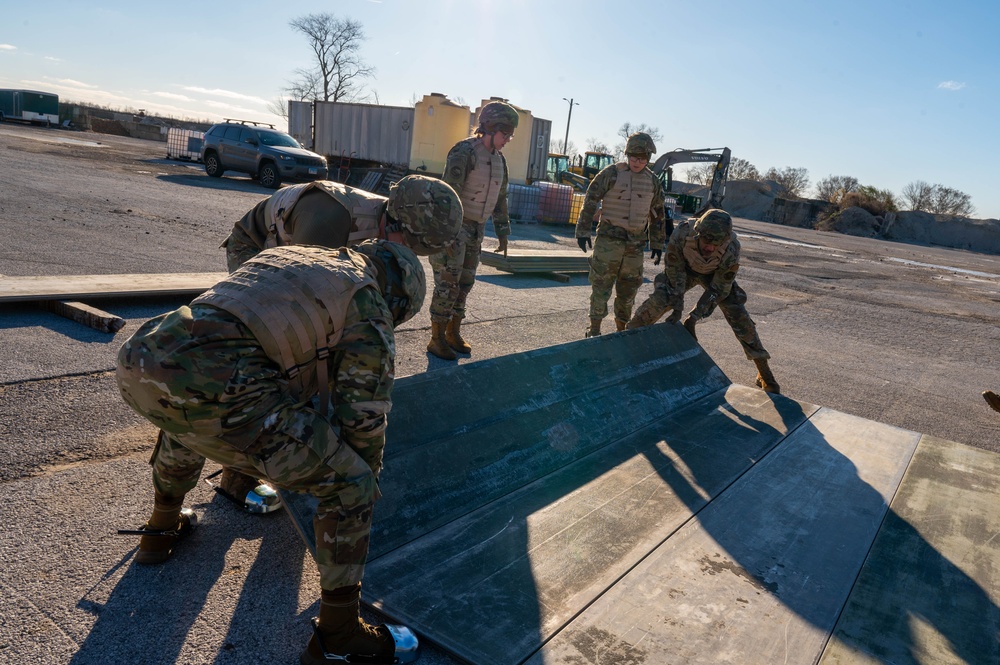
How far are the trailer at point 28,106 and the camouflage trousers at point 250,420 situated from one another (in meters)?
52.8

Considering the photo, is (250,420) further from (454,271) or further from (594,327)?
(594,327)

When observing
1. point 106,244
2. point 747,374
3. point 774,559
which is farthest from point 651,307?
point 106,244

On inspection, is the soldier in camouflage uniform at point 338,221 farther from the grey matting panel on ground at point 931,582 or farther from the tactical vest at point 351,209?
the grey matting panel on ground at point 931,582

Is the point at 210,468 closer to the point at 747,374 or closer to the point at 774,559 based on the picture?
the point at 774,559

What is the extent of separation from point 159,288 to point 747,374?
5390 mm

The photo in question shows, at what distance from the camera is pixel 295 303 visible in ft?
6.56

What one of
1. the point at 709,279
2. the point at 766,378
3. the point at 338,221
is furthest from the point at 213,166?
the point at 338,221

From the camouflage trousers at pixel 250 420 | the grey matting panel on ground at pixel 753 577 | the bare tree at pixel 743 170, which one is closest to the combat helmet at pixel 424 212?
the camouflage trousers at pixel 250 420

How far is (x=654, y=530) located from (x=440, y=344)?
3.03 m

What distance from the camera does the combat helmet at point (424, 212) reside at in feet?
8.82

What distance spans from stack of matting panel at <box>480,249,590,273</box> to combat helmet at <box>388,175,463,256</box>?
7750mm

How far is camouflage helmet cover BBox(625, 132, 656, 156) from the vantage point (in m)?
6.47

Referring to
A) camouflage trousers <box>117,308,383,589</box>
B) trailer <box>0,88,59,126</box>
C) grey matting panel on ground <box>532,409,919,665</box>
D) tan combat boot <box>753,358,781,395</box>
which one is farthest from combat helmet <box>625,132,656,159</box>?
trailer <box>0,88,59,126</box>

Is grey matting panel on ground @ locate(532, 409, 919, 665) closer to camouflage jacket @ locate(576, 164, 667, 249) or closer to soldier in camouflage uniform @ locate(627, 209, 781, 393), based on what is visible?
soldier in camouflage uniform @ locate(627, 209, 781, 393)
